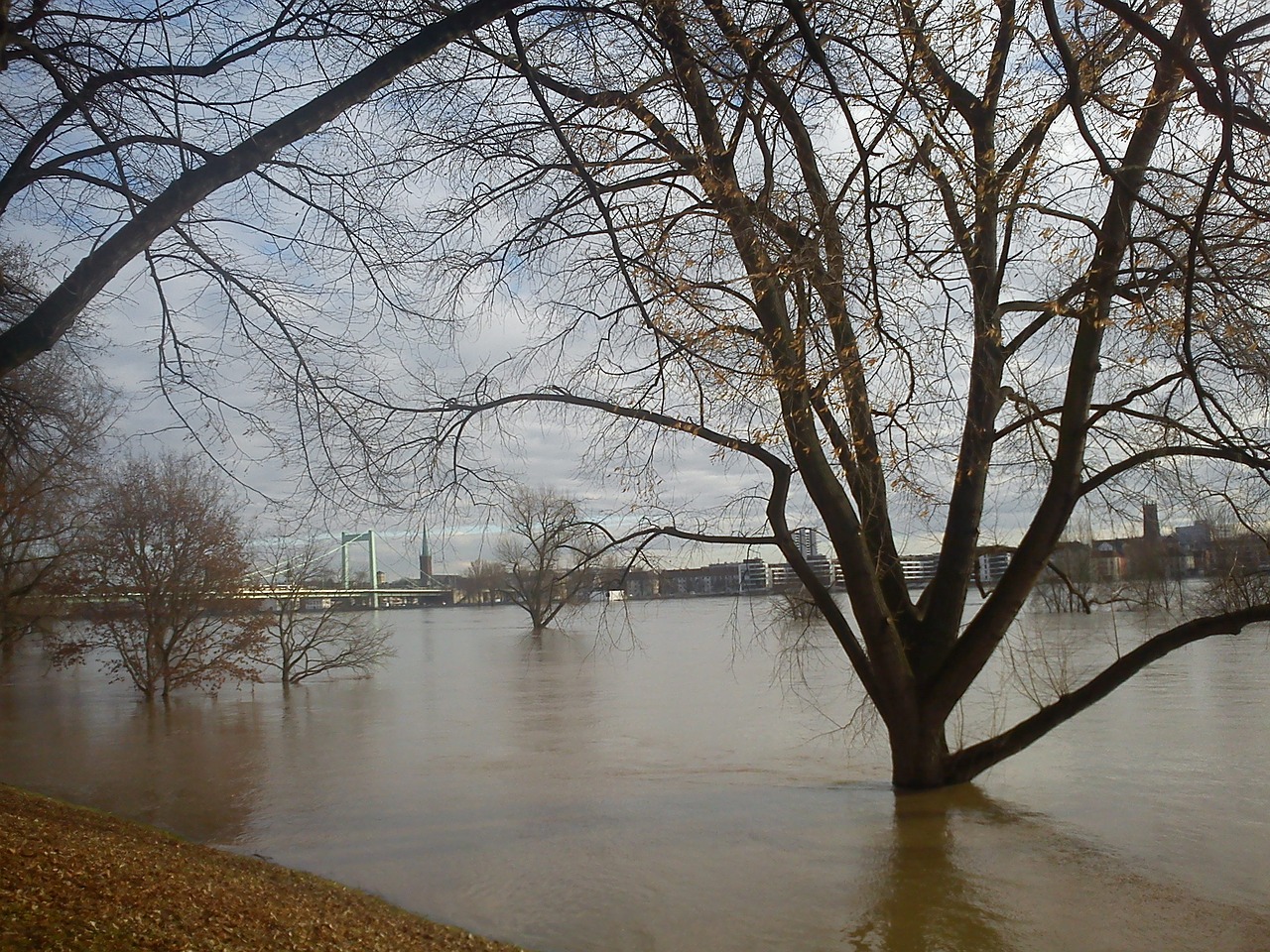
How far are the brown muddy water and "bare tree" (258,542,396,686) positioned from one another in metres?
4.21

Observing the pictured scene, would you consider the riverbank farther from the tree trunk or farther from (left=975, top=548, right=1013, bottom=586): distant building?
(left=975, top=548, right=1013, bottom=586): distant building

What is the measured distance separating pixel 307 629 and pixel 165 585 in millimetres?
5518

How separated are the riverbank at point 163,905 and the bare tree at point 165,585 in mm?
18202

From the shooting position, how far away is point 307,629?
2995 centimetres

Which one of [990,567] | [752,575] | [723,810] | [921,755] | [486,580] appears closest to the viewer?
[921,755]

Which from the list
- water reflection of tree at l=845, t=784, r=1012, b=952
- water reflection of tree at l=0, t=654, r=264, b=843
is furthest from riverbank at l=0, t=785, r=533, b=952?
water reflection of tree at l=0, t=654, r=264, b=843

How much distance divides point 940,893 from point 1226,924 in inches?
82.1

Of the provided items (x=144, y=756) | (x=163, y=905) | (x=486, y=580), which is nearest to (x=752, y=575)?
(x=163, y=905)

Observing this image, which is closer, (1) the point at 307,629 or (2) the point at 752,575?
(2) the point at 752,575

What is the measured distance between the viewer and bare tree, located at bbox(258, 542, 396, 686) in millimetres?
27656

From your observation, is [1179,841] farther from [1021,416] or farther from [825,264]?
[825,264]

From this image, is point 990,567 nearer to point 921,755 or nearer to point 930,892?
point 921,755

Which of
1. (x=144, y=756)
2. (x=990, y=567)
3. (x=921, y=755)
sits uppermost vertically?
(x=990, y=567)

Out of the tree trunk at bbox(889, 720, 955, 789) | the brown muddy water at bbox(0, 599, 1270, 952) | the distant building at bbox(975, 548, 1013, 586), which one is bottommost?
the brown muddy water at bbox(0, 599, 1270, 952)
